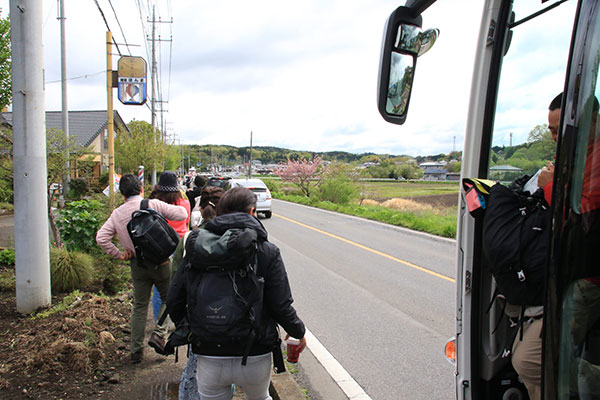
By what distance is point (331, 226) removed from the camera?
15.8 metres

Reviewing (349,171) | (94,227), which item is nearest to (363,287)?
(94,227)

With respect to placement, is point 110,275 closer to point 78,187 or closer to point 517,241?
point 517,241

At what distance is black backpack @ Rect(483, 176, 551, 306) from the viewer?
1.62 meters

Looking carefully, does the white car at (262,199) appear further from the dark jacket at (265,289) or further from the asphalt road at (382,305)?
the dark jacket at (265,289)

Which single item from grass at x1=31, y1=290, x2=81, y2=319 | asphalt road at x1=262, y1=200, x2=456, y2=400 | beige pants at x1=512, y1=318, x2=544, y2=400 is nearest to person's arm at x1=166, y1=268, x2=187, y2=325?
beige pants at x1=512, y1=318, x2=544, y2=400

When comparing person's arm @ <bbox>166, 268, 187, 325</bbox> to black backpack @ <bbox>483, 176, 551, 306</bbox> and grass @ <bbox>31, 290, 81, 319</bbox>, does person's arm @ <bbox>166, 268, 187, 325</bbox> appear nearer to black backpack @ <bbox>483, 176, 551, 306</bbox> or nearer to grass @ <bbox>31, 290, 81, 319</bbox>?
black backpack @ <bbox>483, 176, 551, 306</bbox>

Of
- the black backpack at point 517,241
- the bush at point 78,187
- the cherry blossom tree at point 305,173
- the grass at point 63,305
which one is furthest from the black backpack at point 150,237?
the cherry blossom tree at point 305,173

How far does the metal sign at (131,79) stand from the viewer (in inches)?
429

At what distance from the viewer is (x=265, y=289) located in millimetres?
2299

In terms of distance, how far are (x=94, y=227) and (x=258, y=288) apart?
5.46 metres

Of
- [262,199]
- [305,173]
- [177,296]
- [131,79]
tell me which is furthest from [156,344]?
[305,173]

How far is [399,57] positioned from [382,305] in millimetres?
4675

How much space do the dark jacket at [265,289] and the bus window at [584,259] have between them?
138 cm

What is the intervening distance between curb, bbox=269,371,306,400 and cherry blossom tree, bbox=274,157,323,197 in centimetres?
3171
